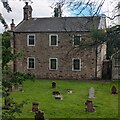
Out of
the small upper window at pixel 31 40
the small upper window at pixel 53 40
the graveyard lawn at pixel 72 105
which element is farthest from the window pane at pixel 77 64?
→ the graveyard lawn at pixel 72 105

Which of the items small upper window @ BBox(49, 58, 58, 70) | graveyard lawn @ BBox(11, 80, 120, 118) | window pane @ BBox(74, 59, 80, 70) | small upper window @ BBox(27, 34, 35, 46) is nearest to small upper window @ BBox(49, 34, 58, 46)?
small upper window @ BBox(49, 58, 58, 70)

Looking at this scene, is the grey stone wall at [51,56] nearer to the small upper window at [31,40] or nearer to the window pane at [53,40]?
the small upper window at [31,40]

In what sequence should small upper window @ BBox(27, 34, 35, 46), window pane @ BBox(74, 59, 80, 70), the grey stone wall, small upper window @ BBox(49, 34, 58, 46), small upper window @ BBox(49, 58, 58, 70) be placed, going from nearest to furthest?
the grey stone wall < window pane @ BBox(74, 59, 80, 70) < small upper window @ BBox(49, 58, 58, 70) < small upper window @ BBox(49, 34, 58, 46) < small upper window @ BBox(27, 34, 35, 46)

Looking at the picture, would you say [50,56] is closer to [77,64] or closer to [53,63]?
[53,63]

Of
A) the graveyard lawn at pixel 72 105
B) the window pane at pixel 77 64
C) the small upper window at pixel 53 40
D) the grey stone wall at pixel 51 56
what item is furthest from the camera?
the small upper window at pixel 53 40

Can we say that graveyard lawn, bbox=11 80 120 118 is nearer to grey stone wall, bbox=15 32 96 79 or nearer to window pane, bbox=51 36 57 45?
grey stone wall, bbox=15 32 96 79

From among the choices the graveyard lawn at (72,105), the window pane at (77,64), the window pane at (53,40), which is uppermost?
the window pane at (53,40)

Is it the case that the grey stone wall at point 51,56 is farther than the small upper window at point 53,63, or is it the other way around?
the small upper window at point 53,63

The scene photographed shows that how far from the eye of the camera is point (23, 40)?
3819 centimetres

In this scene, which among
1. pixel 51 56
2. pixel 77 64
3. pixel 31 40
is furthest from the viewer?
pixel 31 40

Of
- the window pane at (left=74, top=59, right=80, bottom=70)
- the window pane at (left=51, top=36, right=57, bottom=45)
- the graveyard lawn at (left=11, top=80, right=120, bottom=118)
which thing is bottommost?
the graveyard lawn at (left=11, top=80, right=120, bottom=118)

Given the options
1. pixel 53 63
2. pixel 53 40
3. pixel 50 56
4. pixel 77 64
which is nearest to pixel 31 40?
pixel 53 40

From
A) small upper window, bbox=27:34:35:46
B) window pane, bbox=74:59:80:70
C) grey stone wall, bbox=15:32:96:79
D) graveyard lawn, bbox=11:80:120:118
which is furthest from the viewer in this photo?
small upper window, bbox=27:34:35:46

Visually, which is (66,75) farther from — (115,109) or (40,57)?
(115,109)
